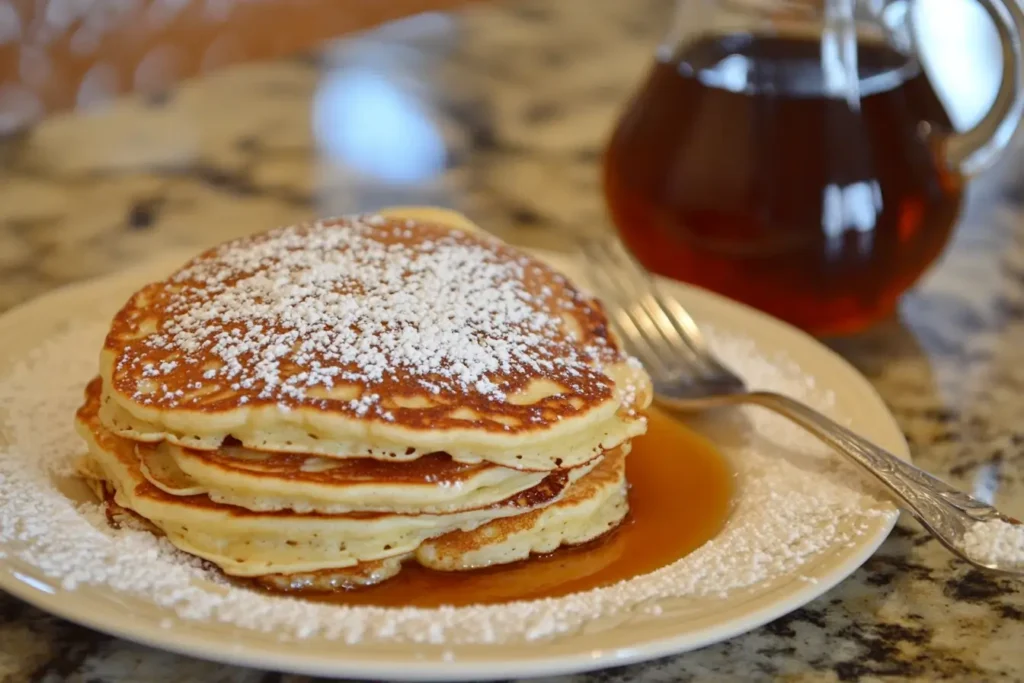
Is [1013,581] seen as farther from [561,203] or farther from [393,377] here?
[561,203]

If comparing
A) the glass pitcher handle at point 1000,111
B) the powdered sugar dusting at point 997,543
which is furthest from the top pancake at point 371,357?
the glass pitcher handle at point 1000,111

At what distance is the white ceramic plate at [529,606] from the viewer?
68 cm

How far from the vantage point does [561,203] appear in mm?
1816

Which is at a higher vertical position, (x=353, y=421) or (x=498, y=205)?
(x=353, y=421)

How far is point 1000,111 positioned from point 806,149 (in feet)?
0.68

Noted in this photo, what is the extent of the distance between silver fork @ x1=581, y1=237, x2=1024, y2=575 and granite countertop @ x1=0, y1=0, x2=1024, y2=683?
9 cm

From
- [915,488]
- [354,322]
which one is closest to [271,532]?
[354,322]

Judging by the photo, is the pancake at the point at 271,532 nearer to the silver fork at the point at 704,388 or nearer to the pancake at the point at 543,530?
the pancake at the point at 543,530

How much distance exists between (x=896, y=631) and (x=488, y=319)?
397 millimetres

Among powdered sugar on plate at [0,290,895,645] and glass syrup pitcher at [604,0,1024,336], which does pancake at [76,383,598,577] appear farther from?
glass syrup pitcher at [604,0,1024,336]

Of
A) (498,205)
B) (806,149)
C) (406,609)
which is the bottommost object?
(498,205)

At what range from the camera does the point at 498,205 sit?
1.78 metres

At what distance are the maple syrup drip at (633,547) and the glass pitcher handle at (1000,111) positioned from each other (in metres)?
0.45

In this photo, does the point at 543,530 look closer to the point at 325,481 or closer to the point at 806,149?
the point at 325,481
